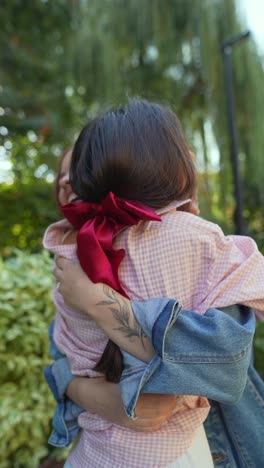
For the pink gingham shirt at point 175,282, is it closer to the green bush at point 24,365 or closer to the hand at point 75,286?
the hand at point 75,286

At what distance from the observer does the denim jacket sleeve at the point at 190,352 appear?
83cm

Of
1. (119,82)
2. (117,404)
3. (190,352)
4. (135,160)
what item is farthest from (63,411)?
(119,82)

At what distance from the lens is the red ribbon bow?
93 cm

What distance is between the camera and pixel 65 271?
3.45ft

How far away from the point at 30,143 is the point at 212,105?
250 cm

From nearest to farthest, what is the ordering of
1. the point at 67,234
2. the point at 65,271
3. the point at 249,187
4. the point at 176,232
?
the point at 176,232 < the point at 65,271 < the point at 67,234 < the point at 249,187

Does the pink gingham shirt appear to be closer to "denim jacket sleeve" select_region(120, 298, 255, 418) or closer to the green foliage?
"denim jacket sleeve" select_region(120, 298, 255, 418)

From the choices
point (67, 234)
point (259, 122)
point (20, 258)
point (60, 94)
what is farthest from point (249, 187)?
point (67, 234)

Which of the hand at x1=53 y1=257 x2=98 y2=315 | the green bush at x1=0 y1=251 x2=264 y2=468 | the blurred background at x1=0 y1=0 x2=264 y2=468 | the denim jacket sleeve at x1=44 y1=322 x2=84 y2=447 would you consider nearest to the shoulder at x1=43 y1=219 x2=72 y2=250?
the hand at x1=53 y1=257 x2=98 y2=315

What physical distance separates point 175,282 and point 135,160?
0.27 meters

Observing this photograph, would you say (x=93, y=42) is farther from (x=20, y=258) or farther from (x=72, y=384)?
(x=72, y=384)

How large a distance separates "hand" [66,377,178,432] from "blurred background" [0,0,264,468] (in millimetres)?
3665

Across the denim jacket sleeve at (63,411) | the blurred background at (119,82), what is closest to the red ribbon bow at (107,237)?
the denim jacket sleeve at (63,411)

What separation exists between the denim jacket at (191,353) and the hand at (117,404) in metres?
0.06
